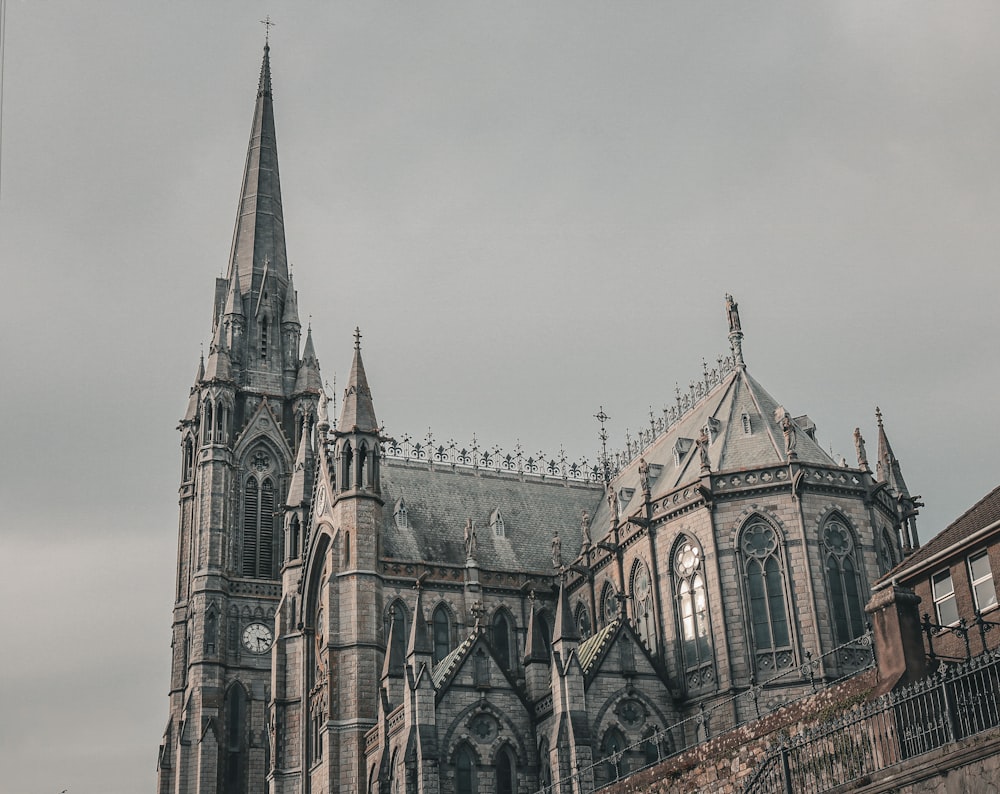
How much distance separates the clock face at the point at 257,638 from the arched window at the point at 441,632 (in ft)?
73.2

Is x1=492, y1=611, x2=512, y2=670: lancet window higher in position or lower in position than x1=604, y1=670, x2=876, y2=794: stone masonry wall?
higher

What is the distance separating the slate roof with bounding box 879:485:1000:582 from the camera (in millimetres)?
31375

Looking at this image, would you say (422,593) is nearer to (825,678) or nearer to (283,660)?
(283,660)

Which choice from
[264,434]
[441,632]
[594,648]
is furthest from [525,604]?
[264,434]

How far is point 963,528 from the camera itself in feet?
105

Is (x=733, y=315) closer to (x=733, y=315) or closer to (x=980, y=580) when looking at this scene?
(x=733, y=315)

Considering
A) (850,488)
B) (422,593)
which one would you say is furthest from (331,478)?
(850,488)

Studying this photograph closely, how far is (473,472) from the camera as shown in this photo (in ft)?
211

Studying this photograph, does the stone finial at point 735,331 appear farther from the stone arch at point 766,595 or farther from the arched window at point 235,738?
the arched window at point 235,738

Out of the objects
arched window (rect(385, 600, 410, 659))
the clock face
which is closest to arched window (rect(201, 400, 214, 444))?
the clock face

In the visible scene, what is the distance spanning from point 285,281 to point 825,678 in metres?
55.2

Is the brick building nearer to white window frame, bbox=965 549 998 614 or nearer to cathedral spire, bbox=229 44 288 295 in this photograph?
white window frame, bbox=965 549 998 614

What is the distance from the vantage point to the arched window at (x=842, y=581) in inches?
1829

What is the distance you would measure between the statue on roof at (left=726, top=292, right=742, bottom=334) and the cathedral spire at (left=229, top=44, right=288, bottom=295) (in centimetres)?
4233
